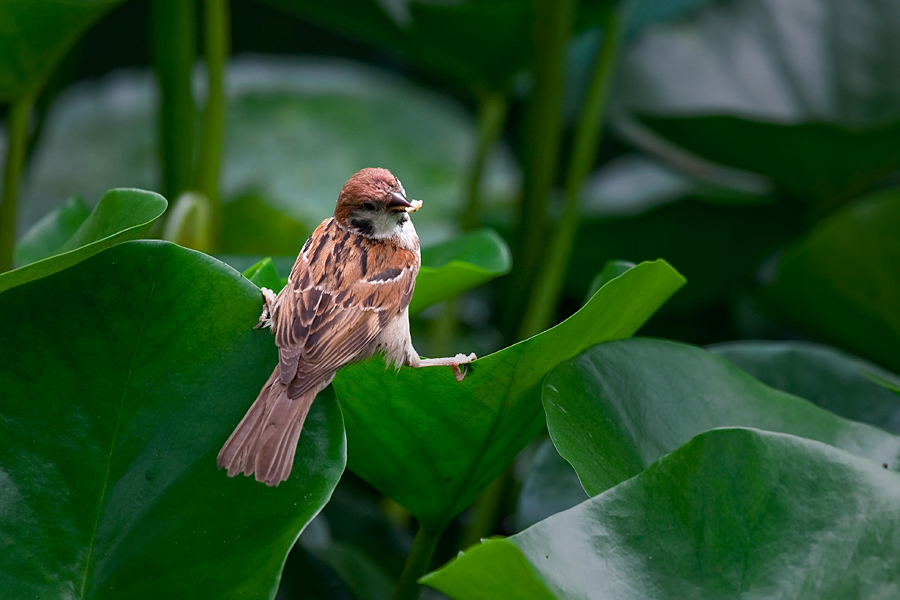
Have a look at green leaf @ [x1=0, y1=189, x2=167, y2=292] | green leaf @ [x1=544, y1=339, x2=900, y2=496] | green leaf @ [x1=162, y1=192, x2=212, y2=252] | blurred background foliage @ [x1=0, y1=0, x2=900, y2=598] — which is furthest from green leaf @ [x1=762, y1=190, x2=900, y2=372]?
green leaf @ [x1=0, y1=189, x2=167, y2=292]

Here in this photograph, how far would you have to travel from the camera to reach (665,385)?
1.02 meters

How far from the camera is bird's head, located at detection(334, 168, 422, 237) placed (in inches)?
48.2

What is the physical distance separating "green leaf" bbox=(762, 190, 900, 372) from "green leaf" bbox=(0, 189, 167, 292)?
1.24 m

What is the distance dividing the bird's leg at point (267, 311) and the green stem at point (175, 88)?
0.76 meters

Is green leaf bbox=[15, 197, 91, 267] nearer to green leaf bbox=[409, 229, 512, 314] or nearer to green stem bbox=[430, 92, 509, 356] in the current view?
green leaf bbox=[409, 229, 512, 314]

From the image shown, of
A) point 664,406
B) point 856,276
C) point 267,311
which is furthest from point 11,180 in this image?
point 856,276

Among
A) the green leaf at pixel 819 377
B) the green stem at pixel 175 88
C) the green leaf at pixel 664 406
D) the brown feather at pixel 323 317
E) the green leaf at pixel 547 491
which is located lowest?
the green leaf at pixel 547 491

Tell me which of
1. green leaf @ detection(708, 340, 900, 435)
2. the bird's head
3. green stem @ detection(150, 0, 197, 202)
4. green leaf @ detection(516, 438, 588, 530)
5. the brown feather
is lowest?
green leaf @ detection(516, 438, 588, 530)

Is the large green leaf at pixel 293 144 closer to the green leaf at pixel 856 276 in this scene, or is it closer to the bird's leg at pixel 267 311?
the green leaf at pixel 856 276

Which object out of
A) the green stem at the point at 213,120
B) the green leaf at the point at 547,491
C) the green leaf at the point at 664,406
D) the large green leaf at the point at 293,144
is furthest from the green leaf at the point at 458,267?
the large green leaf at the point at 293,144

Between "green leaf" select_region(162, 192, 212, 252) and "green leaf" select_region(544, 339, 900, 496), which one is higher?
"green leaf" select_region(162, 192, 212, 252)

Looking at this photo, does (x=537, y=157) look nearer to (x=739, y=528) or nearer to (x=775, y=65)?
(x=775, y=65)

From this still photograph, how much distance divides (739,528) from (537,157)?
119cm

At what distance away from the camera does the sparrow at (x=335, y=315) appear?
0.84 m
